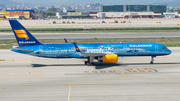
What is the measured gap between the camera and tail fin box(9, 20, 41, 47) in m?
40.0

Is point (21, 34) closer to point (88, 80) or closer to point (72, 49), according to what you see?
point (72, 49)

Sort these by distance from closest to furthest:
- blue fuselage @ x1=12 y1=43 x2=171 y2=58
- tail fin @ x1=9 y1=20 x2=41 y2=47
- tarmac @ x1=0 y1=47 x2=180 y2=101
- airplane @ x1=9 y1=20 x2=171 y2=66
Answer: tarmac @ x1=0 y1=47 x2=180 y2=101, tail fin @ x1=9 y1=20 x2=41 y2=47, airplane @ x1=9 y1=20 x2=171 y2=66, blue fuselage @ x1=12 y1=43 x2=171 y2=58

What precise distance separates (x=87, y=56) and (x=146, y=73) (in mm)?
10644

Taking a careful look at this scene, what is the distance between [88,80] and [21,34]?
→ 16.6m

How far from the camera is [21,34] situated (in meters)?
40.4

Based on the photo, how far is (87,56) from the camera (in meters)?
40.0

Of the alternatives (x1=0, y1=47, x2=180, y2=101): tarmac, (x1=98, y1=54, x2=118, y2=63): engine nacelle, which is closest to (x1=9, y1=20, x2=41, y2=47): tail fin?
(x1=0, y1=47, x2=180, y2=101): tarmac

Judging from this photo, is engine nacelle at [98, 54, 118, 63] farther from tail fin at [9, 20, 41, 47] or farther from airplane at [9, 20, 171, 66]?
tail fin at [9, 20, 41, 47]

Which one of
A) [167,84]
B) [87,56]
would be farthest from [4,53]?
[167,84]

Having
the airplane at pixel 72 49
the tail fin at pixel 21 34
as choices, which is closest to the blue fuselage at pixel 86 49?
the airplane at pixel 72 49

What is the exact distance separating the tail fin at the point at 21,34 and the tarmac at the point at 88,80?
4.20 m

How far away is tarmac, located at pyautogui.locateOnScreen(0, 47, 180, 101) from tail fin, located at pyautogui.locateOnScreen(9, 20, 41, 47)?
420cm

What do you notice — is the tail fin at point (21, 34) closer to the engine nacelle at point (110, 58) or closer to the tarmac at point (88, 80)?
the tarmac at point (88, 80)

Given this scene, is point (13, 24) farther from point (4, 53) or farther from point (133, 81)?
point (133, 81)
